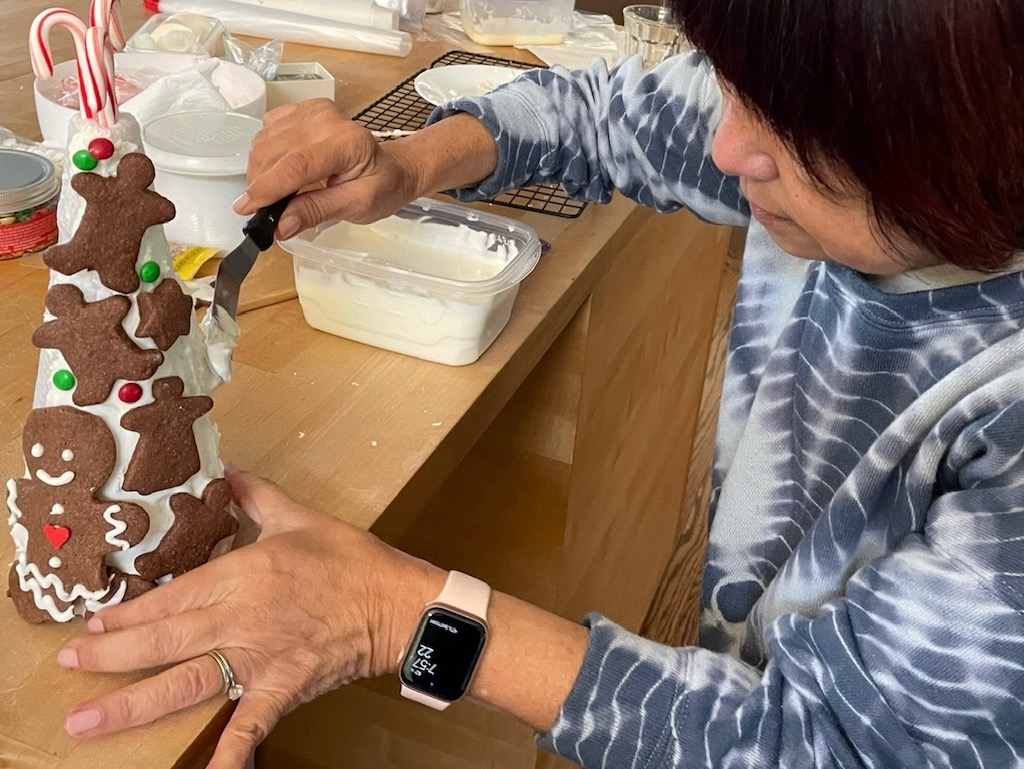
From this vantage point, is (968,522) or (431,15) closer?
(968,522)

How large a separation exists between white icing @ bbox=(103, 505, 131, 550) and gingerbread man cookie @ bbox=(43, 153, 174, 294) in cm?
12

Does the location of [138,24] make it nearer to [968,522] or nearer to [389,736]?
[389,736]

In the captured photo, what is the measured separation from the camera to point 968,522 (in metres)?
0.53

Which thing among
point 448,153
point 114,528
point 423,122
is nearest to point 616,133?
point 448,153

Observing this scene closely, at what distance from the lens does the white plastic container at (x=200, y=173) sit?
819 millimetres

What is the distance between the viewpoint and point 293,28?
1.34 meters

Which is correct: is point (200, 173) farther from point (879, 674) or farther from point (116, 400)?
point (879, 674)

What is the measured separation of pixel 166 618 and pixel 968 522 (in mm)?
429

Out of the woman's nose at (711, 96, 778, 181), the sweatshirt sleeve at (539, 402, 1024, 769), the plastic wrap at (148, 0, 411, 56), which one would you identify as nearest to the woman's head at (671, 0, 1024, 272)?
the woman's nose at (711, 96, 778, 181)

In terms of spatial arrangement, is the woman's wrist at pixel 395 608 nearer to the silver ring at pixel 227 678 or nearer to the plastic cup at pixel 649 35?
the silver ring at pixel 227 678

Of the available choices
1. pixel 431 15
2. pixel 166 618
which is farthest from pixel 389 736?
pixel 431 15

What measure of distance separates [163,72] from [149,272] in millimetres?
613

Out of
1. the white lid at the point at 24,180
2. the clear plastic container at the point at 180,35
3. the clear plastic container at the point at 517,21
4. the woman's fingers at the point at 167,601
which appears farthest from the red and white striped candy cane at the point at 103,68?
the clear plastic container at the point at 517,21

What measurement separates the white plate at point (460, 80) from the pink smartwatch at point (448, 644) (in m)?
0.69
